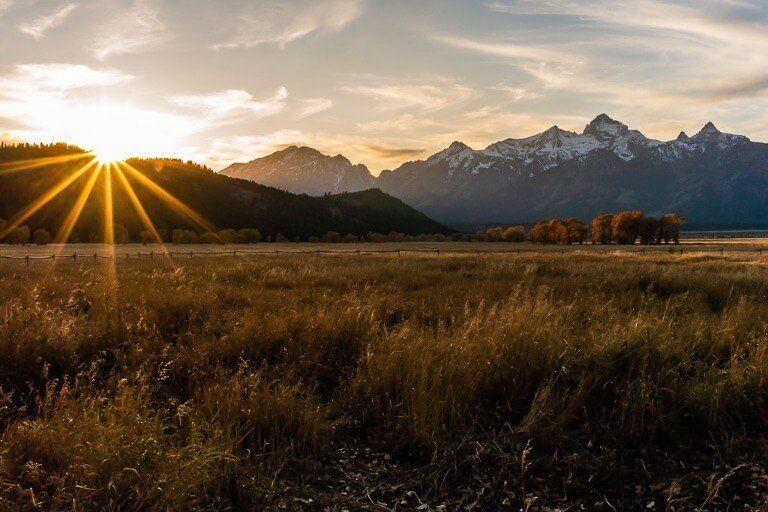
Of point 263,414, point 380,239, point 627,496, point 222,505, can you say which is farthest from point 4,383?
point 380,239

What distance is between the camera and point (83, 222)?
543ft

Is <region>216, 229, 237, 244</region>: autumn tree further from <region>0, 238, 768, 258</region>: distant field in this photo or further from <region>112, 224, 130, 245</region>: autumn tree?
<region>0, 238, 768, 258</region>: distant field

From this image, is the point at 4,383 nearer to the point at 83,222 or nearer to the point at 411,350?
the point at 411,350

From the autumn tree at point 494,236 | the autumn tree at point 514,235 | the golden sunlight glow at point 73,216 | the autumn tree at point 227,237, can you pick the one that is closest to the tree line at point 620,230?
the autumn tree at point 514,235

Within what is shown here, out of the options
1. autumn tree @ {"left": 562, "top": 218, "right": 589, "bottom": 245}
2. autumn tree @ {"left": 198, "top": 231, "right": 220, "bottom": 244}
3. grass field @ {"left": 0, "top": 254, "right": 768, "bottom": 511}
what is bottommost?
autumn tree @ {"left": 198, "top": 231, "right": 220, "bottom": 244}

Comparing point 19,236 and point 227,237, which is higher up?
point 227,237

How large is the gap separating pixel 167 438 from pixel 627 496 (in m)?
3.75

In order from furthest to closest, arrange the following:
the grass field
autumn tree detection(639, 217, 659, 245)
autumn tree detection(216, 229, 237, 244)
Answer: autumn tree detection(216, 229, 237, 244)
autumn tree detection(639, 217, 659, 245)
the grass field

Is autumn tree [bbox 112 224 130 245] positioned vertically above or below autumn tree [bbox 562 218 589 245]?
below

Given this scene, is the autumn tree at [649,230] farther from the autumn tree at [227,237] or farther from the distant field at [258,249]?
the autumn tree at [227,237]

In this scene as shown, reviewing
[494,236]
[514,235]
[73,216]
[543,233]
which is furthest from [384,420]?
[73,216]

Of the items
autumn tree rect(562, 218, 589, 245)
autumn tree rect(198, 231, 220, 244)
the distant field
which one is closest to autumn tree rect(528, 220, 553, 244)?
autumn tree rect(562, 218, 589, 245)

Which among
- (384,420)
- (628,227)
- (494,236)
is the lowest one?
(384,420)

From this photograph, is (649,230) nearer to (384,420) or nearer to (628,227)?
(628,227)
